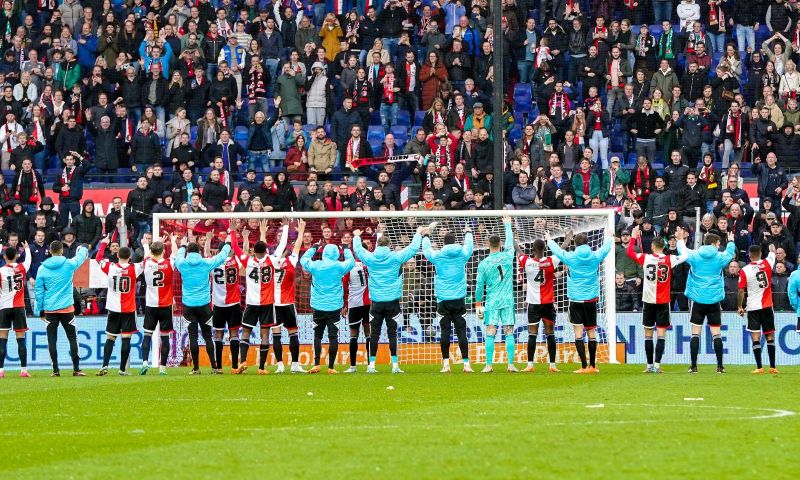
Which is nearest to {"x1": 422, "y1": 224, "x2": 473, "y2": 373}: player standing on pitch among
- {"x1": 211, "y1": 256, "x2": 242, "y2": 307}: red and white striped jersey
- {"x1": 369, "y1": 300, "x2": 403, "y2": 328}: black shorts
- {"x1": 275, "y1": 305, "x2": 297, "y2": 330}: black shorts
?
{"x1": 369, "y1": 300, "x2": 403, "y2": 328}: black shorts

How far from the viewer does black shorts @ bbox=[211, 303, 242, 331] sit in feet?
66.0

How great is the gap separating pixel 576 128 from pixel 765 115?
12.7 ft

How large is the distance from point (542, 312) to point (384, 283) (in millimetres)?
2513

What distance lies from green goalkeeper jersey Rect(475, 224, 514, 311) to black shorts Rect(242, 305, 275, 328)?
327cm

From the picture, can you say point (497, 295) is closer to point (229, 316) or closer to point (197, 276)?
point (229, 316)

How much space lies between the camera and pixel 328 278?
19.8 m

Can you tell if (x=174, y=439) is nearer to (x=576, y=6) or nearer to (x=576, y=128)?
(x=576, y=128)

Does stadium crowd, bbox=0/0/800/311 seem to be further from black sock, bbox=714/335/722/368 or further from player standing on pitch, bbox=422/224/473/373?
player standing on pitch, bbox=422/224/473/373

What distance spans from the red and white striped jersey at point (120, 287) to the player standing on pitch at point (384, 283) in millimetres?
3656

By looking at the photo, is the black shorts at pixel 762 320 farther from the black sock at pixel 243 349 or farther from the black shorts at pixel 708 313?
the black sock at pixel 243 349

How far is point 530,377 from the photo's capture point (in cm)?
1812

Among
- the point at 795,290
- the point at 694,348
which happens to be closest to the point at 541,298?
the point at 694,348

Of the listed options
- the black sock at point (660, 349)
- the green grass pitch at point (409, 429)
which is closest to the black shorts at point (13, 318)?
the green grass pitch at point (409, 429)

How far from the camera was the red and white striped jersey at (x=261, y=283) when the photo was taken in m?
19.8
